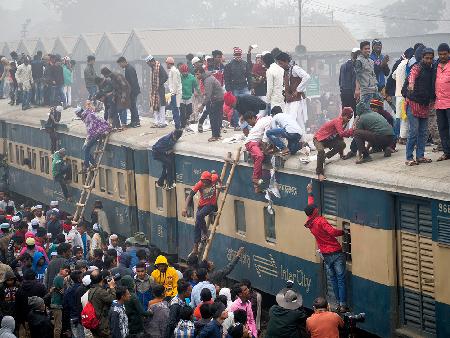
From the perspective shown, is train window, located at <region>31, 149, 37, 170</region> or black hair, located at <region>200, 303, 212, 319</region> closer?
black hair, located at <region>200, 303, 212, 319</region>

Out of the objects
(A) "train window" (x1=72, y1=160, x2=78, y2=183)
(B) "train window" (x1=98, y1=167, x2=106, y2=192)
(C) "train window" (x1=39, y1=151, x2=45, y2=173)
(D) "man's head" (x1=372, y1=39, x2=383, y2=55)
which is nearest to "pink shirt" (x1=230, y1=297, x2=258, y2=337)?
(D) "man's head" (x1=372, y1=39, x2=383, y2=55)

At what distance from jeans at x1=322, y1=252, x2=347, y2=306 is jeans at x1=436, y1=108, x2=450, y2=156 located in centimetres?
200

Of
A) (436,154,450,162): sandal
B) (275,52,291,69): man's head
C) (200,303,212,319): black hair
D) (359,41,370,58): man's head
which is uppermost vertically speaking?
(359,41,370,58): man's head

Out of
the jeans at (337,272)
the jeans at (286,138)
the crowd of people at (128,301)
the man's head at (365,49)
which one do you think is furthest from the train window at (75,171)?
the jeans at (337,272)

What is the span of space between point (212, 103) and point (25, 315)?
6.24 meters

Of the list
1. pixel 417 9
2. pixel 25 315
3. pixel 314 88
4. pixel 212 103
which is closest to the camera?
pixel 25 315

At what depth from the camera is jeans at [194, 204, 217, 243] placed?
605 inches

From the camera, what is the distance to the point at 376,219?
37.2 ft

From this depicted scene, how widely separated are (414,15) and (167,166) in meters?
70.0

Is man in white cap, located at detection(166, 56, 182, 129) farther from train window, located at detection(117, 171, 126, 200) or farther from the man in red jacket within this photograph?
the man in red jacket

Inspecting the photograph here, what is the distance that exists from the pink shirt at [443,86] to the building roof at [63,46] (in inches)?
1905

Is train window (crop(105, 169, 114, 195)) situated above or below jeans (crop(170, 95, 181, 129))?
below

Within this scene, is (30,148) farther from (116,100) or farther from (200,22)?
(200,22)

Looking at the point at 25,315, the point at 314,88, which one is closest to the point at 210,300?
the point at 25,315
